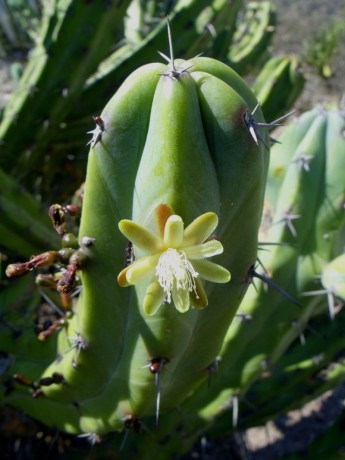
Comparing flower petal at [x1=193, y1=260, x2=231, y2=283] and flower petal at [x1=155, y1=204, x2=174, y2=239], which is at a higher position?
flower petal at [x1=155, y1=204, x2=174, y2=239]

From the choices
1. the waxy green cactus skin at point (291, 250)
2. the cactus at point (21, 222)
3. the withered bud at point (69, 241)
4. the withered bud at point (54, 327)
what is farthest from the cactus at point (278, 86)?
the withered bud at point (69, 241)

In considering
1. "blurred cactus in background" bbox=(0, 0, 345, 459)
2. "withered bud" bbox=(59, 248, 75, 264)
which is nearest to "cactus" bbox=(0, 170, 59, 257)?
"blurred cactus in background" bbox=(0, 0, 345, 459)

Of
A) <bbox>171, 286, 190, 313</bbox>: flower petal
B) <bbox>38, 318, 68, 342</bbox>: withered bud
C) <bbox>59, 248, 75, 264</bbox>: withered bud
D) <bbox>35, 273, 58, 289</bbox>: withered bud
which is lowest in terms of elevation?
<bbox>38, 318, 68, 342</bbox>: withered bud

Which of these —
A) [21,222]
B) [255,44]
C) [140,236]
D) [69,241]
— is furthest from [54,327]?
[255,44]

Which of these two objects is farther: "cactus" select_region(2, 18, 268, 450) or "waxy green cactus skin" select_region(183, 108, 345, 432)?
"waxy green cactus skin" select_region(183, 108, 345, 432)

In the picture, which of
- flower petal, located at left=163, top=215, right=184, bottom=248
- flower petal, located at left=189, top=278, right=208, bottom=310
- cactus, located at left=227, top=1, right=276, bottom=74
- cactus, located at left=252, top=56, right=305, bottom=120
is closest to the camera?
flower petal, located at left=163, top=215, right=184, bottom=248

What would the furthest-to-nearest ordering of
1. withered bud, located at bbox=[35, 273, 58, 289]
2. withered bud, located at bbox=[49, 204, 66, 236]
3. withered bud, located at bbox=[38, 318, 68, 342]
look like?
withered bud, located at bbox=[38, 318, 68, 342] → withered bud, located at bbox=[35, 273, 58, 289] → withered bud, located at bbox=[49, 204, 66, 236]

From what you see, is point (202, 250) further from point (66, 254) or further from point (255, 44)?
point (255, 44)

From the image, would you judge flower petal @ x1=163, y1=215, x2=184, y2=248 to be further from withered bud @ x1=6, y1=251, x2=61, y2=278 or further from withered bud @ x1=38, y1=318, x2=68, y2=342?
withered bud @ x1=38, y1=318, x2=68, y2=342
